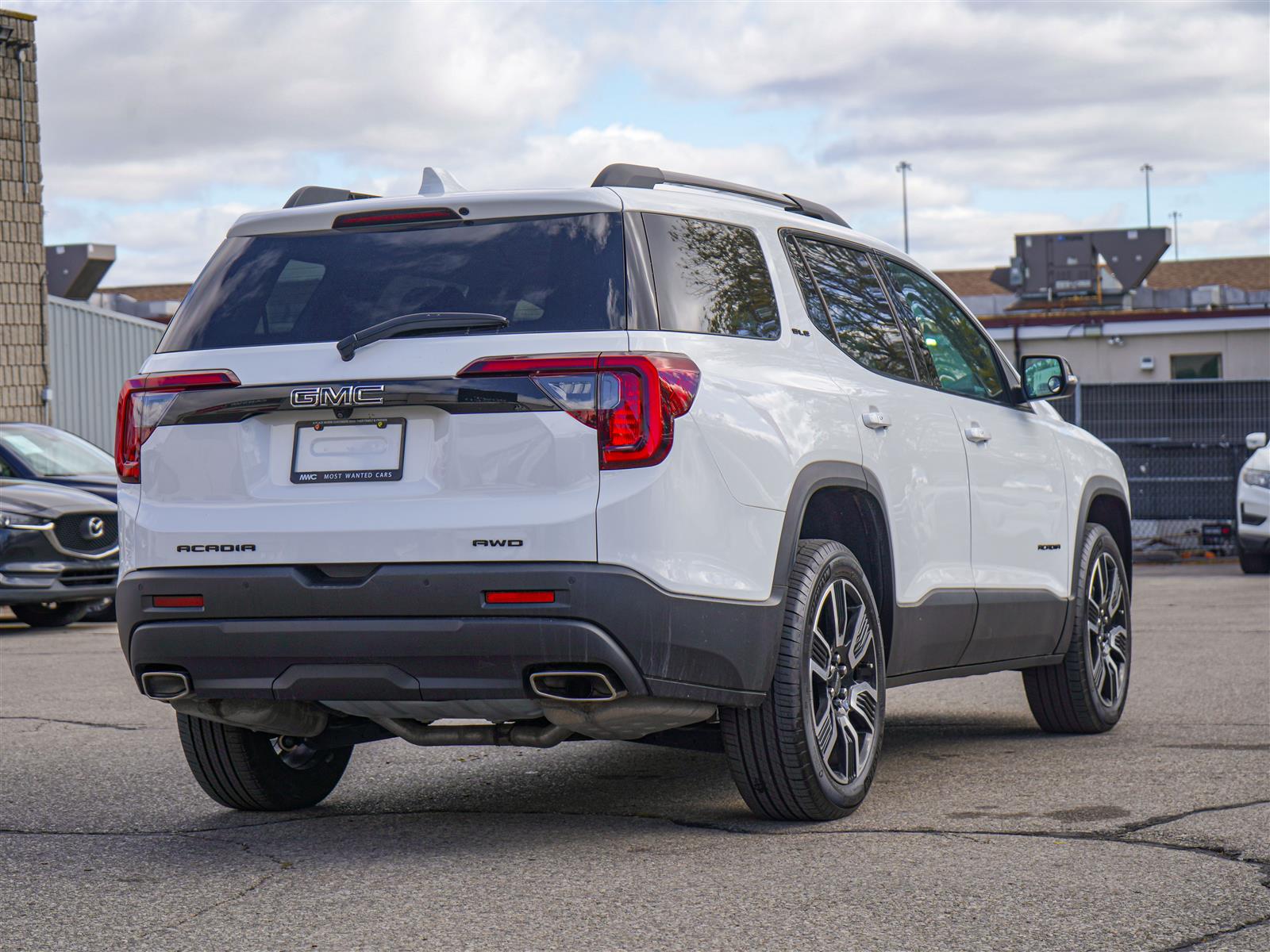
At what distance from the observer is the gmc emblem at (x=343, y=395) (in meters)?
4.95

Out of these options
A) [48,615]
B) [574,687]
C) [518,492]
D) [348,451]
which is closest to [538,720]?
[574,687]

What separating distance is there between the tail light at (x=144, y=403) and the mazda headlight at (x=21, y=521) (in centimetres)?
849

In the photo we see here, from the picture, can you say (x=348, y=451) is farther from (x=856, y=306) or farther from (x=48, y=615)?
(x=48, y=615)

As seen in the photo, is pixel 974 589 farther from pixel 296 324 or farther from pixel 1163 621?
pixel 1163 621

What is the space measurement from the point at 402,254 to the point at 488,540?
101 cm

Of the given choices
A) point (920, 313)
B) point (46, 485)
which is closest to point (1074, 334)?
point (46, 485)

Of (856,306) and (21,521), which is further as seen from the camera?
(21,521)

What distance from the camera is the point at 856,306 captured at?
6.21 meters

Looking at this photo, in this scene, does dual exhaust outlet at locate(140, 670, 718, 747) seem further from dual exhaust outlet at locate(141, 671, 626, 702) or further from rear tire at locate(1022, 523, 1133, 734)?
rear tire at locate(1022, 523, 1133, 734)

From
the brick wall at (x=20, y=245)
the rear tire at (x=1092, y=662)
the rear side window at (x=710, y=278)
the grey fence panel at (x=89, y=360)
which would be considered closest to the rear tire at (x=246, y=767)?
the rear side window at (x=710, y=278)

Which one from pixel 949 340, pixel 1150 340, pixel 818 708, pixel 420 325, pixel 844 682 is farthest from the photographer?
pixel 1150 340

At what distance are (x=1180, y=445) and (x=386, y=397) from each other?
1910cm

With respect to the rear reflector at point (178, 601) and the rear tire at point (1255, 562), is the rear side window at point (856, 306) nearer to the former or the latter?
the rear reflector at point (178, 601)

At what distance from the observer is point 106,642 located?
41.7ft
